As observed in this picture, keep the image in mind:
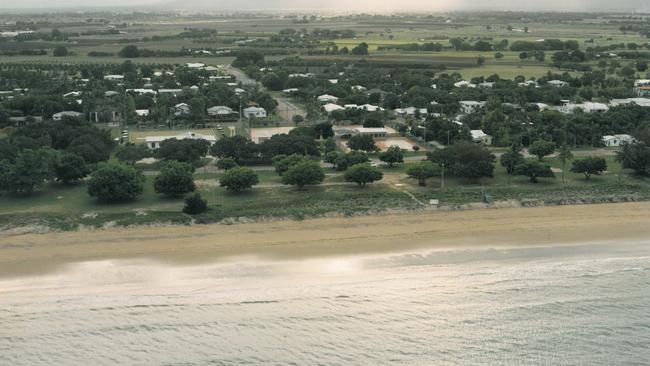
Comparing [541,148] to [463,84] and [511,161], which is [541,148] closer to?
[511,161]

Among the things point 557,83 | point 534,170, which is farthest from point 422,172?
point 557,83

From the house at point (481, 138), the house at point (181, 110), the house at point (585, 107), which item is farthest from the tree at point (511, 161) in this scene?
the house at point (181, 110)

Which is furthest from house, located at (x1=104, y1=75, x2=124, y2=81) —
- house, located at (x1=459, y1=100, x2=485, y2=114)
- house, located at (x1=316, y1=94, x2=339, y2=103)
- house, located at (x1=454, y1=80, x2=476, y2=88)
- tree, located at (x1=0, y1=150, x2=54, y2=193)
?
tree, located at (x1=0, y1=150, x2=54, y2=193)

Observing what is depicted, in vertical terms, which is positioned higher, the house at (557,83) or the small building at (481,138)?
the house at (557,83)

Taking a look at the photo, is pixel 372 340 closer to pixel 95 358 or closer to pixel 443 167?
pixel 95 358

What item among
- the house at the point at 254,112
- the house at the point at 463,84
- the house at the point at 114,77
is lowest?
the house at the point at 254,112

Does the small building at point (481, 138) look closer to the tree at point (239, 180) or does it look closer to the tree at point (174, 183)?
the tree at point (239, 180)
